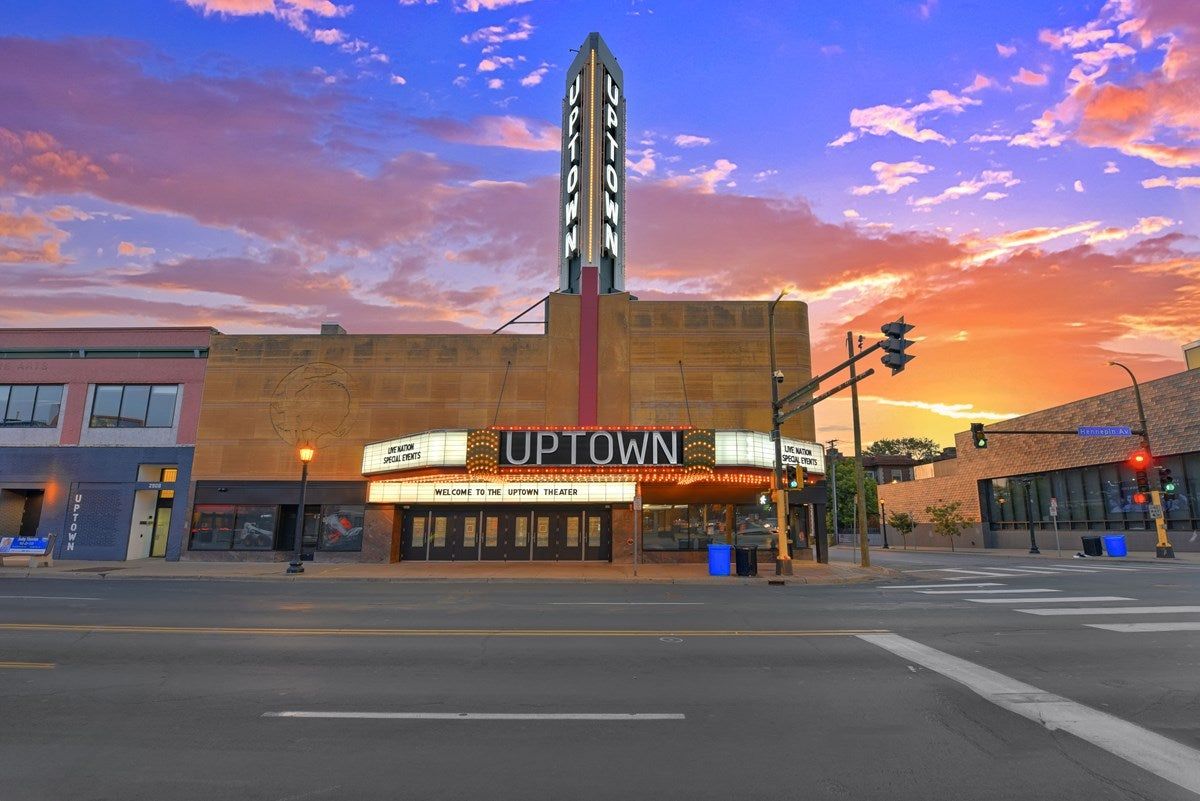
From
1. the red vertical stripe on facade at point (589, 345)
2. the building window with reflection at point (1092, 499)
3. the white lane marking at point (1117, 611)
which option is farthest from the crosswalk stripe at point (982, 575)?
the red vertical stripe on facade at point (589, 345)

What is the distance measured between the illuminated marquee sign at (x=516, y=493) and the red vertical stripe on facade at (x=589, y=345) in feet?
10.6

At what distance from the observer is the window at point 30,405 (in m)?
31.8

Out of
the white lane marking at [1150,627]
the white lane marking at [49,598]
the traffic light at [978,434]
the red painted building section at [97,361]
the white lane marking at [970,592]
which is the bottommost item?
the white lane marking at [49,598]

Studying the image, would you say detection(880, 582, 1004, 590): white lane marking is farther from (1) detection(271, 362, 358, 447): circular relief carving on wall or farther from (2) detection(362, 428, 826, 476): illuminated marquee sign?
(1) detection(271, 362, 358, 447): circular relief carving on wall

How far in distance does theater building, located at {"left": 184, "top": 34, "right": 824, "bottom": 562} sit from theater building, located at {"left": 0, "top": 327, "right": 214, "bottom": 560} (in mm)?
1757

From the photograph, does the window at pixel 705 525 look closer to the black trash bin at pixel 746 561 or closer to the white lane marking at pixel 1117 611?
the black trash bin at pixel 746 561

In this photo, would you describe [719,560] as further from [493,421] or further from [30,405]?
[30,405]

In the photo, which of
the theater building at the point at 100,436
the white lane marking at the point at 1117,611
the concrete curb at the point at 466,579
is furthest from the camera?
the theater building at the point at 100,436

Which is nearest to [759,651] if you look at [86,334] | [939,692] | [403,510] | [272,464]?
[939,692]

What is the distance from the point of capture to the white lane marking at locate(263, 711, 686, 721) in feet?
20.3

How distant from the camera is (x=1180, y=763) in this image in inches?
198

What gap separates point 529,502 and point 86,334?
79.6ft

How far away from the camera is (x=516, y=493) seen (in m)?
29.1

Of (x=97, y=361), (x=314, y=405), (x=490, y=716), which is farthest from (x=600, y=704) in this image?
(x=97, y=361)
